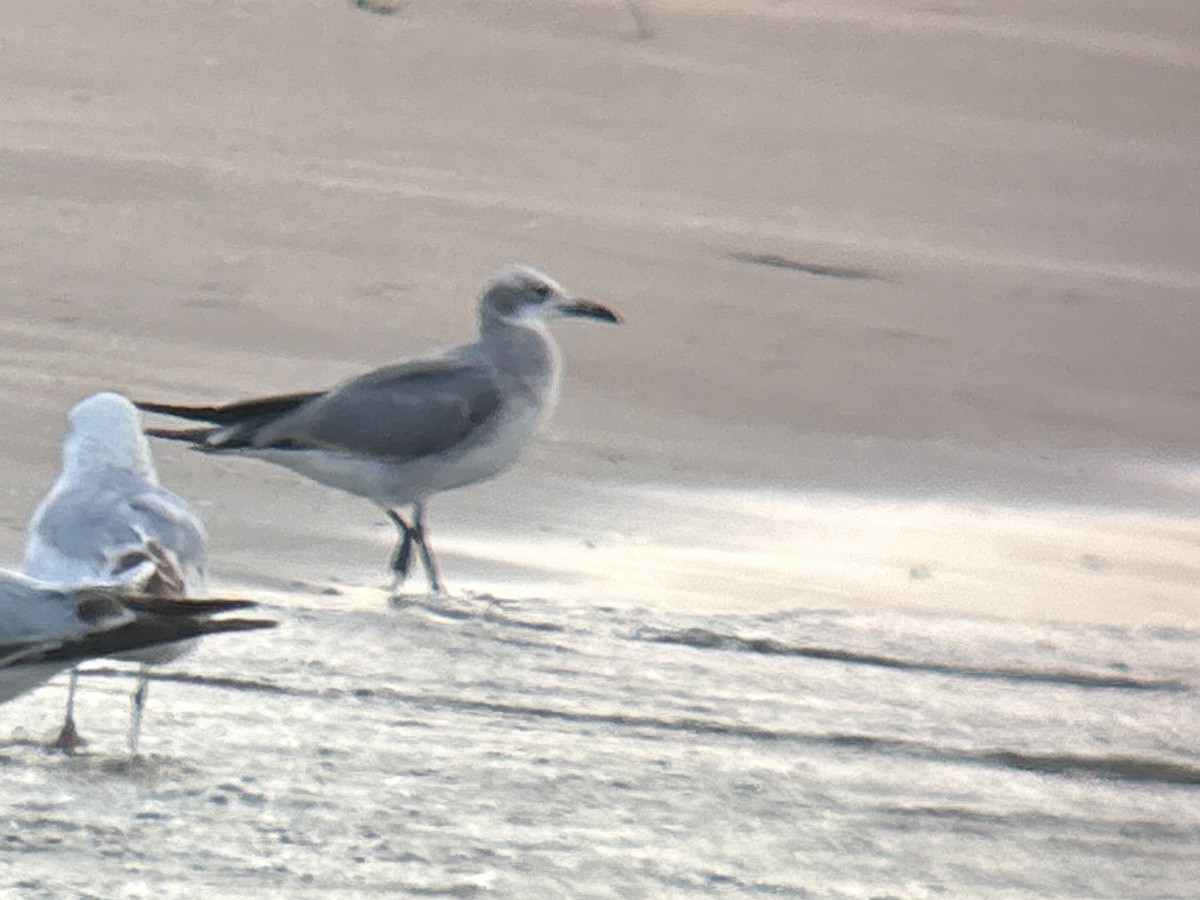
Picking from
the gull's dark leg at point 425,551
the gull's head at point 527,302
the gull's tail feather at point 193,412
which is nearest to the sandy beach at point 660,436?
the gull's dark leg at point 425,551

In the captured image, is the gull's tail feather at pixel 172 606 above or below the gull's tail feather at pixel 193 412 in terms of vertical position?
above

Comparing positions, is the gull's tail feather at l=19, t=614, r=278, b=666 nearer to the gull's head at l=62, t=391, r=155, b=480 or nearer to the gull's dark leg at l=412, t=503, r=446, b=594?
the gull's head at l=62, t=391, r=155, b=480

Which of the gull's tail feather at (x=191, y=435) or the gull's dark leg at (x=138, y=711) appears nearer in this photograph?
the gull's dark leg at (x=138, y=711)

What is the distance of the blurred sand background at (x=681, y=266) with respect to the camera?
28.7ft

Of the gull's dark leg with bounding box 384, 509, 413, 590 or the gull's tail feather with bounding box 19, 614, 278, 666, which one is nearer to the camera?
the gull's tail feather with bounding box 19, 614, 278, 666

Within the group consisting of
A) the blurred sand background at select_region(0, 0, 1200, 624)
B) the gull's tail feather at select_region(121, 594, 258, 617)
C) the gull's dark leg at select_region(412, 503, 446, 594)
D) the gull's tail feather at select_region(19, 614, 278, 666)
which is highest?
the gull's tail feather at select_region(121, 594, 258, 617)

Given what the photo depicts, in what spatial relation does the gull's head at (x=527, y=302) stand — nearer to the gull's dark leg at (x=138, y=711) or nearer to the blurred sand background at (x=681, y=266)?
the blurred sand background at (x=681, y=266)

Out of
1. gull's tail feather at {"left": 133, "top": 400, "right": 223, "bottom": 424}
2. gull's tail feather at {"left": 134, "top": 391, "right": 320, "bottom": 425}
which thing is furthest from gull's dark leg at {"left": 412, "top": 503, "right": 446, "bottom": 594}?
gull's tail feather at {"left": 133, "top": 400, "right": 223, "bottom": 424}

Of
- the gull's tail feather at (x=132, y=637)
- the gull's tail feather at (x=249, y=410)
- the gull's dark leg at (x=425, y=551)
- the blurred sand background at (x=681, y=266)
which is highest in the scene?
the gull's tail feather at (x=132, y=637)

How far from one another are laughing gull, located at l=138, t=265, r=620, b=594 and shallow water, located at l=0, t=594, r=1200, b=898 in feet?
3.87

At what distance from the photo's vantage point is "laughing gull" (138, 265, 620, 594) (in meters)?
8.20

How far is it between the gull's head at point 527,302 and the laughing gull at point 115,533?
8.64 feet

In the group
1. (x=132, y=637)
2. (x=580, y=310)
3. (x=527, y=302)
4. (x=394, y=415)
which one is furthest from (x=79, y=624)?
(x=580, y=310)

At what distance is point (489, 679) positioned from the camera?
20.1 feet
